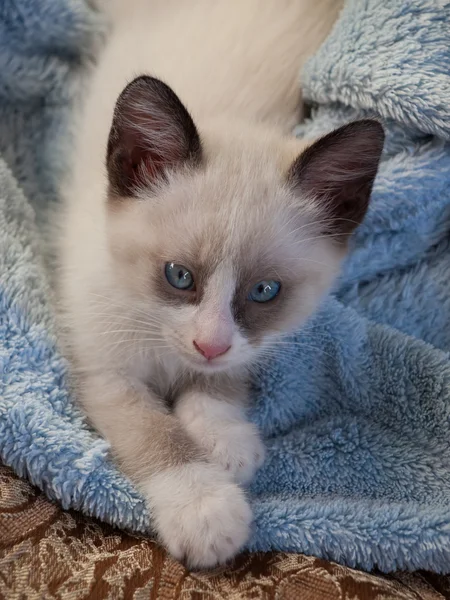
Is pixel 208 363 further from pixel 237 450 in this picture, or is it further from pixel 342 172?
pixel 342 172

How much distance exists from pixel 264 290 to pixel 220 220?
177mm

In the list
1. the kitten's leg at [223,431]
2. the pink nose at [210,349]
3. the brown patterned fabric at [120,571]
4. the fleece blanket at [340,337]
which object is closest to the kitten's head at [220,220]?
the pink nose at [210,349]

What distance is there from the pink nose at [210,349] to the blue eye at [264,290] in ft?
0.43

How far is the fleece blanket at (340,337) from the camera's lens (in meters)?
1.19

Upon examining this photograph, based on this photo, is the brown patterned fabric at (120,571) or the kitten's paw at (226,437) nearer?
the brown patterned fabric at (120,571)

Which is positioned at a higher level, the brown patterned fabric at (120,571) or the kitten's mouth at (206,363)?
the kitten's mouth at (206,363)

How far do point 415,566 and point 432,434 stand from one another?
36 centimetres

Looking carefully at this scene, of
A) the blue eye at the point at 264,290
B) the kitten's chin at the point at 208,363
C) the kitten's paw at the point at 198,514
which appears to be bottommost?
the kitten's paw at the point at 198,514

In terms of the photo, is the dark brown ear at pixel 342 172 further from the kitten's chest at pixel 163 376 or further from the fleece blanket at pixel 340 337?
the kitten's chest at pixel 163 376

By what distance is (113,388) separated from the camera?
4.49 ft

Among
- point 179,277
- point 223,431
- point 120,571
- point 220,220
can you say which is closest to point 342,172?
point 220,220

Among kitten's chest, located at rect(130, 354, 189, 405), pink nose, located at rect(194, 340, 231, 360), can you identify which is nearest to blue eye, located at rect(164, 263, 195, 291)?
pink nose, located at rect(194, 340, 231, 360)

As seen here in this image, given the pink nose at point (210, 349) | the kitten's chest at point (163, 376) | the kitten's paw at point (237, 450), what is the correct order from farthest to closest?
the kitten's chest at point (163, 376) → the kitten's paw at point (237, 450) → the pink nose at point (210, 349)

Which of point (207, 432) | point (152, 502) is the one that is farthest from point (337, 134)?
point (152, 502)
